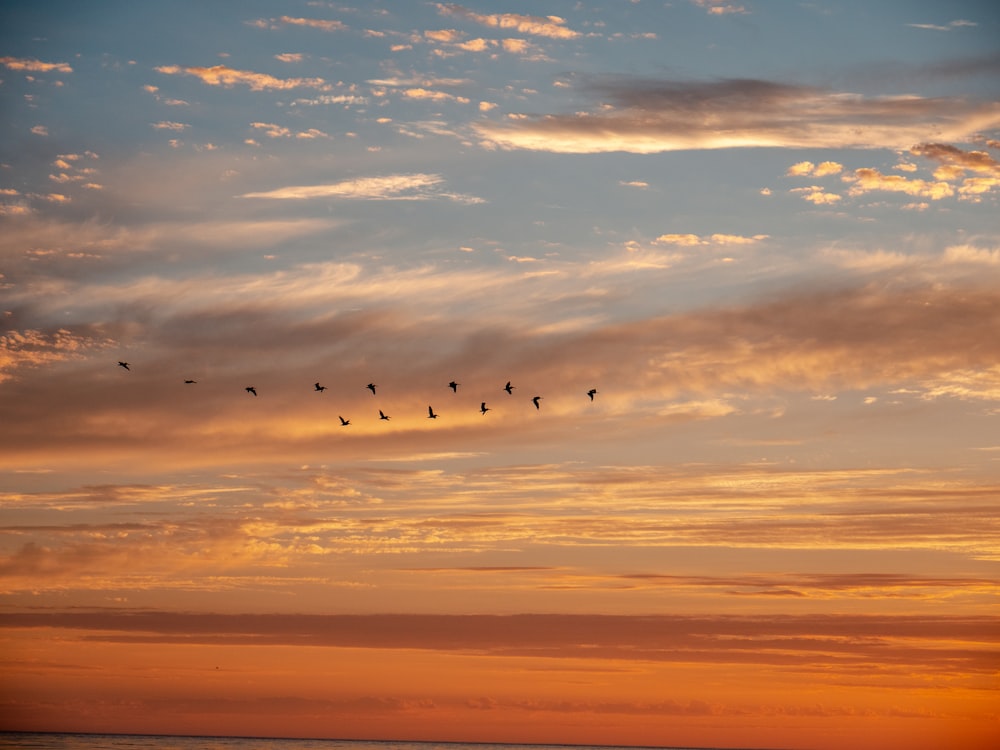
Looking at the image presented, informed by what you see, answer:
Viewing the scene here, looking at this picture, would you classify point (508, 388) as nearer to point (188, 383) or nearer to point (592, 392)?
point (592, 392)

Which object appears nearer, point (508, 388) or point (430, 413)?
point (508, 388)

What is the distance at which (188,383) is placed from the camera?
12200 cm

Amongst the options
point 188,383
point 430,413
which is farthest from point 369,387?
point 188,383

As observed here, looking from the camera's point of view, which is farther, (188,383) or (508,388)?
(188,383)

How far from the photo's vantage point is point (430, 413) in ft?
395

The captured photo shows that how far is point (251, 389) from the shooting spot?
118938mm

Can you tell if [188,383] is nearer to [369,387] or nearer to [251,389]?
[251,389]

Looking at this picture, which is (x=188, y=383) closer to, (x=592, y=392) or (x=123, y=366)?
(x=123, y=366)

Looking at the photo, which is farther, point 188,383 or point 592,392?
point 188,383

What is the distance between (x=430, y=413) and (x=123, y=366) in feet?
101

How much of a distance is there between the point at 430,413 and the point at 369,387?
7523 millimetres

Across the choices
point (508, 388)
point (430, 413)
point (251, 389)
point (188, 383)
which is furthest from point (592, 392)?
point (188, 383)

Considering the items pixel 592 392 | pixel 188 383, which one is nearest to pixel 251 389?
pixel 188 383

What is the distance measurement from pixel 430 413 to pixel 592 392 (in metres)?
17.8
